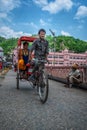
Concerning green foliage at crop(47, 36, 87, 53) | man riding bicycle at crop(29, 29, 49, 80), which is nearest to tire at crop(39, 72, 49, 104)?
man riding bicycle at crop(29, 29, 49, 80)

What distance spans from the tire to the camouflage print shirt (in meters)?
0.90

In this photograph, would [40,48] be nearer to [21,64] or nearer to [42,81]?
[42,81]

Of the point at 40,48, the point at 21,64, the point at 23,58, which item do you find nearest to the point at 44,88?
the point at 40,48

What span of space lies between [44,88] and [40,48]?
1.30 m

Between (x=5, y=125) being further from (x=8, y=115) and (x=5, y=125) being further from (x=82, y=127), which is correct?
(x=82, y=127)

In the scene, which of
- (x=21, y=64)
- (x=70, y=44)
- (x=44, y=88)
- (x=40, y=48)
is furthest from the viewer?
(x=70, y=44)

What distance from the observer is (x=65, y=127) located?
3.69 m

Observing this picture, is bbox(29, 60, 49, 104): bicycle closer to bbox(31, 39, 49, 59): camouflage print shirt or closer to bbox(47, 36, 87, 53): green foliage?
bbox(31, 39, 49, 59): camouflage print shirt

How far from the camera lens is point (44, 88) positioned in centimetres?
622

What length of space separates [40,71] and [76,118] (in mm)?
2541

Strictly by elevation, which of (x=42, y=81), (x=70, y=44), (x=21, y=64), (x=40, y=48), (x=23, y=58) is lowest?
(x=42, y=81)

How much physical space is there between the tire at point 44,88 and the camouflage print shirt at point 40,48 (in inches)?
35.3

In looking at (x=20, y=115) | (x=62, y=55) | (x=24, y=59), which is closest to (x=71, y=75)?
(x=24, y=59)

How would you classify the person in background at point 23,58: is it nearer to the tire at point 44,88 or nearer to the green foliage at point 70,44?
the tire at point 44,88
